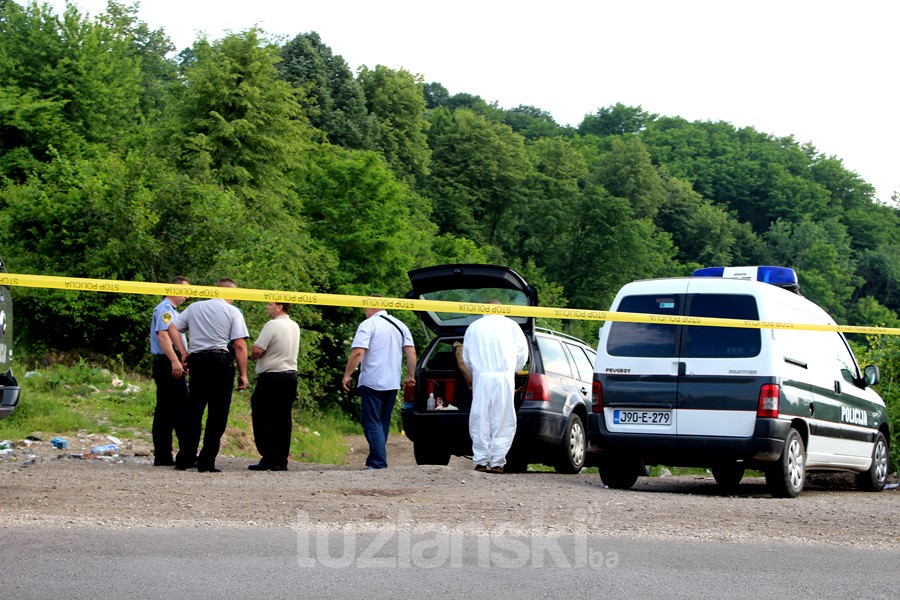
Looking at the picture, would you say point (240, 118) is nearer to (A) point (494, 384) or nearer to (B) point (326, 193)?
(B) point (326, 193)

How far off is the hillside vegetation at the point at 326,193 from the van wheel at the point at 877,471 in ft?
8.78

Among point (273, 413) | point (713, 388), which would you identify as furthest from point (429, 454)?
point (713, 388)

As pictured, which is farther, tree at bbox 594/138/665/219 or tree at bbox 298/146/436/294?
tree at bbox 594/138/665/219

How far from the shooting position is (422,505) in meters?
8.24

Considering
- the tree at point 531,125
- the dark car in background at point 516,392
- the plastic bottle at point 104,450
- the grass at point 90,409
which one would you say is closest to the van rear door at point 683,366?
the dark car in background at point 516,392

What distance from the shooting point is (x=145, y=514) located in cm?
755

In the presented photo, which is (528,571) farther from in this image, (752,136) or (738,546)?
(752,136)

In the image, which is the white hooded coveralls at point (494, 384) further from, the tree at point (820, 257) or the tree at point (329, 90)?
the tree at point (820, 257)

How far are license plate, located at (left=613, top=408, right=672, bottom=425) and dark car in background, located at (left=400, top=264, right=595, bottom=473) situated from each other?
5.96 ft

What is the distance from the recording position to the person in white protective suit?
11617 millimetres

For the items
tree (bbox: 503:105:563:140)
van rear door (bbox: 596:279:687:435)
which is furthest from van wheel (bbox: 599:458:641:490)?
tree (bbox: 503:105:563:140)

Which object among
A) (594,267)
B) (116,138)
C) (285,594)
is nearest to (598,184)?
(594,267)

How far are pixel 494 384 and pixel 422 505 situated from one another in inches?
138

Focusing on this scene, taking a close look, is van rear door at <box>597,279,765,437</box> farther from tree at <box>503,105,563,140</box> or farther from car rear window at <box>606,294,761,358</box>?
tree at <box>503,105,563,140</box>
